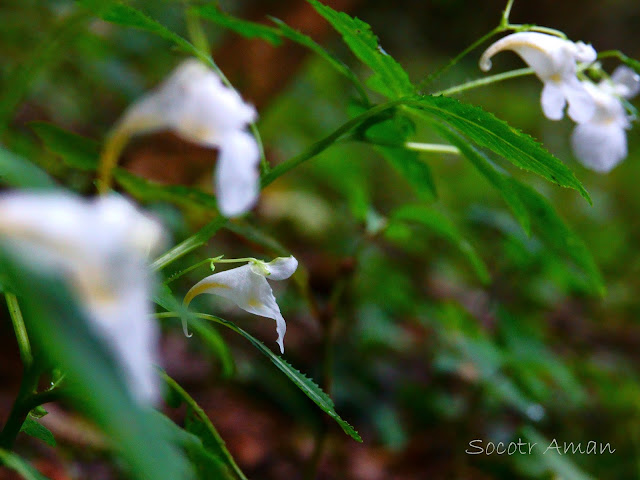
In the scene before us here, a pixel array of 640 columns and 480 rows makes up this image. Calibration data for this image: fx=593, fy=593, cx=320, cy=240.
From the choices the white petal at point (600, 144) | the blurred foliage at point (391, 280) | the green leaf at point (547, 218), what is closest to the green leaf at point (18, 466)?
the blurred foliage at point (391, 280)

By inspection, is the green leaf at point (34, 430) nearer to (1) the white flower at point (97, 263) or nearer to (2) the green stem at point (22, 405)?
(2) the green stem at point (22, 405)

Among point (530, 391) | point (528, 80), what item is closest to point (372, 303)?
point (530, 391)

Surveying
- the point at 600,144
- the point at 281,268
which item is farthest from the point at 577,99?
the point at 281,268

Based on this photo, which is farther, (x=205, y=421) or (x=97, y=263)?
(x=205, y=421)

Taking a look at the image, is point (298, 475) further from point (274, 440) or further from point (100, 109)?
point (100, 109)

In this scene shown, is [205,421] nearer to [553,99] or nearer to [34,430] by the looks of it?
[34,430]

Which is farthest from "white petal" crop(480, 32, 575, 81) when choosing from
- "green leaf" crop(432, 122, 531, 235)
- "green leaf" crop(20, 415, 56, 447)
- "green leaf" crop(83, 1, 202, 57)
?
"green leaf" crop(20, 415, 56, 447)
